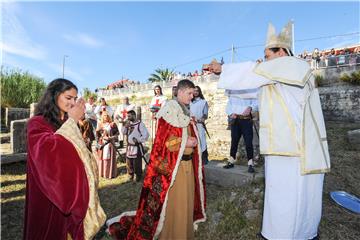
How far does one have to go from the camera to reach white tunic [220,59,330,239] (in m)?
2.58

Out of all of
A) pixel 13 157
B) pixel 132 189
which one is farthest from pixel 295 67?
A: pixel 13 157

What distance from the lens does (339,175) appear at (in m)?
4.92

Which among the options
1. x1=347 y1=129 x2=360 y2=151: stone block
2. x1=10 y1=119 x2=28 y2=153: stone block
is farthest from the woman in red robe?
x1=10 y1=119 x2=28 y2=153: stone block

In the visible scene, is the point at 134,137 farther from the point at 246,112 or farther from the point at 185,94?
the point at 185,94

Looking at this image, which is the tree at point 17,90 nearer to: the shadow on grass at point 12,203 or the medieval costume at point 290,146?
the shadow on grass at point 12,203

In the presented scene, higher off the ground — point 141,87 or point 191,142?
point 141,87

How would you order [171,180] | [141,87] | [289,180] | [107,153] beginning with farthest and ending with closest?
[141,87] → [107,153] → [171,180] → [289,180]

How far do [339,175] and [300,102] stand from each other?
2984 millimetres

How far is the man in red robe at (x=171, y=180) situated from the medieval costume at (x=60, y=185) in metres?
1.25

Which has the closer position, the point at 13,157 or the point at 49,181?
the point at 49,181

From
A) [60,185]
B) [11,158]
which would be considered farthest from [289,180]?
[11,158]

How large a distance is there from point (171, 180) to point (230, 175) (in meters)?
2.22

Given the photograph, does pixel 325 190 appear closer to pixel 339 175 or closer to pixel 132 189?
pixel 339 175

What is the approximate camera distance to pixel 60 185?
2150 mm
